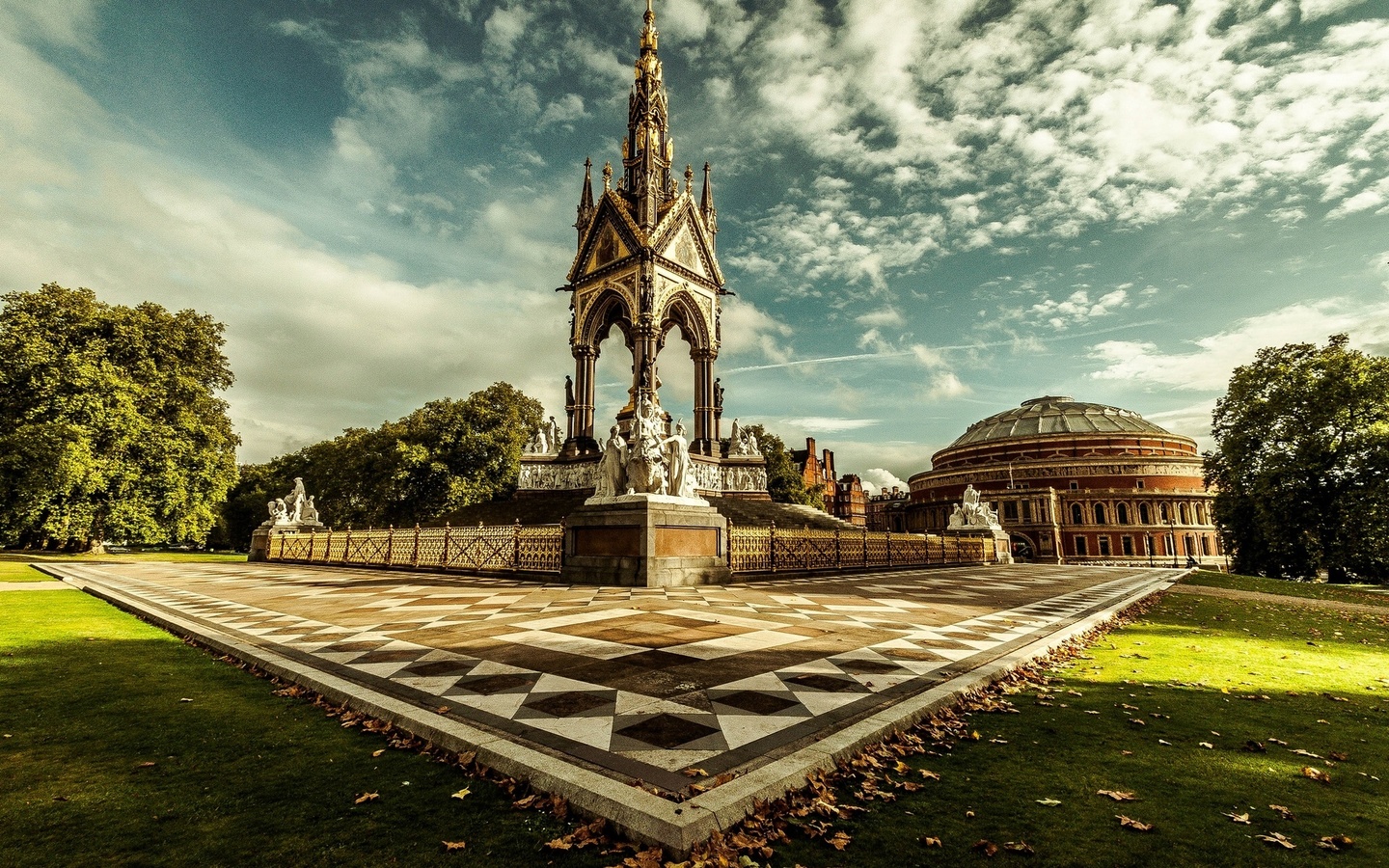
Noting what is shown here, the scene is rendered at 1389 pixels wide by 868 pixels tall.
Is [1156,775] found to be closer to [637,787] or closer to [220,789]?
[637,787]

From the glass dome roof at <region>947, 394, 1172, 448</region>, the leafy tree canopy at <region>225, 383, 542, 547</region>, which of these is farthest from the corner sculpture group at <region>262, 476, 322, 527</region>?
the glass dome roof at <region>947, 394, 1172, 448</region>

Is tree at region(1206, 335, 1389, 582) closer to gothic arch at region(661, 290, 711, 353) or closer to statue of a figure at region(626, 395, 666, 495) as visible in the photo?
gothic arch at region(661, 290, 711, 353)

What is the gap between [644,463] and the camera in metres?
13.2

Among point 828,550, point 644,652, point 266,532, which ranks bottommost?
point 644,652

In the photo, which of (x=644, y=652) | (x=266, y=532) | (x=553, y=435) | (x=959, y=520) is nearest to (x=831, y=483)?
(x=959, y=520)

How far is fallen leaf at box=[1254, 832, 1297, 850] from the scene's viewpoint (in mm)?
2436

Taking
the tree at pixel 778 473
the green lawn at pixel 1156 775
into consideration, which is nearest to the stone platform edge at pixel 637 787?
the green lawn at pixel 1156 775

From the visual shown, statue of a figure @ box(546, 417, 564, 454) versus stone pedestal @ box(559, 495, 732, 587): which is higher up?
statue of a figure @ box(546, 417, 564, 454)

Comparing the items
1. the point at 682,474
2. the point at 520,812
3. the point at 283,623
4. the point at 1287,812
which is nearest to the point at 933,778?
the point at 1287,812

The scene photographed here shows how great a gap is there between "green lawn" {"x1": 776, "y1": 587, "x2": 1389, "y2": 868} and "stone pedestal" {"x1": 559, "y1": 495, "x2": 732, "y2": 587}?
7843 mm

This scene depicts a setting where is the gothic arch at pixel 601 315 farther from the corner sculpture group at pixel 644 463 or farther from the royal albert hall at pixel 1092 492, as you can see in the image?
the royal albert hall at pixel 1092 492

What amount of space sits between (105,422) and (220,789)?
3140 cm

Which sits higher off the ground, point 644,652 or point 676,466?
point 676,466

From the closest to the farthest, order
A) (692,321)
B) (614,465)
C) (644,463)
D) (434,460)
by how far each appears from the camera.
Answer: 1. (644,463)
2. (614,465)
3. (692,321)
4. (434,460)
